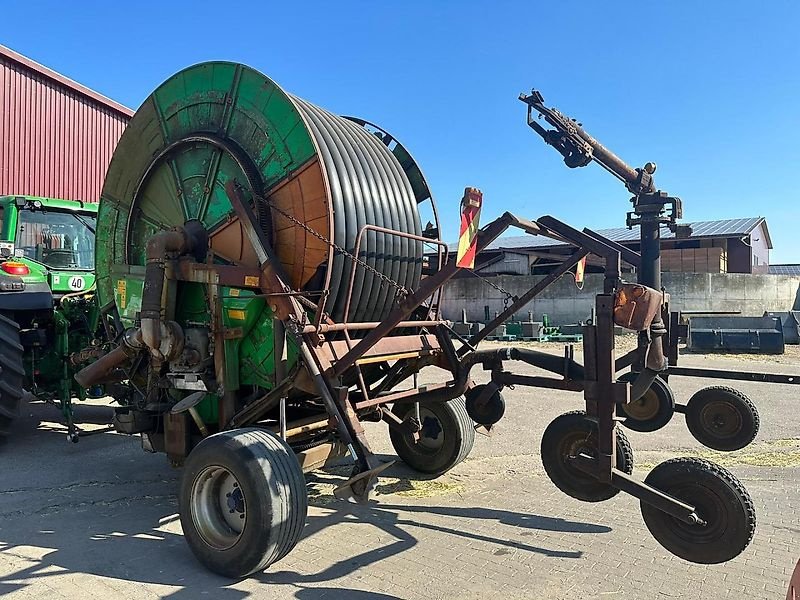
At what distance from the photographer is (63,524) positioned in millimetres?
5043

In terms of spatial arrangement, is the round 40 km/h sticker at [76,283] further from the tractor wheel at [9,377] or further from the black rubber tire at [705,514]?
the black rubber tire at [705,514]

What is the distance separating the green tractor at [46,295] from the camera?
7459 millimetres

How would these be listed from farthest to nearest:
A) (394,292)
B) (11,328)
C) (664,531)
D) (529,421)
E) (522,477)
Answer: (529,421) → (11,328) → (522,477) → (394,292) → (664,531)

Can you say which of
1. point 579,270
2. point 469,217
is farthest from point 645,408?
point 469,217

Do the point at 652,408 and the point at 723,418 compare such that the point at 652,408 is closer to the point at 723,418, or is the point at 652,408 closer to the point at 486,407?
the point at 723,418

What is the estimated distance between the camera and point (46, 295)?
776 centimetres

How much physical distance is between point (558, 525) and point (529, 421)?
14.1 feet

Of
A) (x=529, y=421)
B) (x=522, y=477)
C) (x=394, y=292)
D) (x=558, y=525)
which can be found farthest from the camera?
(x=529, y=421)

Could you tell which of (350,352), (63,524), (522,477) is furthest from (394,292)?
(63,524)

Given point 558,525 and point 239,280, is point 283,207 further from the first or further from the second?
point 558,525

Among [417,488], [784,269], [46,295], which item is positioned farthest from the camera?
[784,269]

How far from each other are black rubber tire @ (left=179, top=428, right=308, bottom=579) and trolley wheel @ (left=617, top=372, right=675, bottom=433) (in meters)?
2.98

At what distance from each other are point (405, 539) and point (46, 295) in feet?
18.0

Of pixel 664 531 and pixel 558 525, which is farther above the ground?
pixel 664 531
